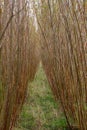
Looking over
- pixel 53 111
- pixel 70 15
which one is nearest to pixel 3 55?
pixel 70 15

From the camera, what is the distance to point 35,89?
689cm

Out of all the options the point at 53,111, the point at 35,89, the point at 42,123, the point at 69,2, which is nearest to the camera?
the point at 69,2

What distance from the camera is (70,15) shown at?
9.03ft

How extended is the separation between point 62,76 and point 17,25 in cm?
103

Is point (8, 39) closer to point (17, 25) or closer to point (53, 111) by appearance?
point (17, 25)

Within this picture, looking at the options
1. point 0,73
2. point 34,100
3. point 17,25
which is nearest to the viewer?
point 0,73

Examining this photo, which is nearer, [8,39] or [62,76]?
[8,39]

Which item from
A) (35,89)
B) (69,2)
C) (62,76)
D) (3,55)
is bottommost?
(35,89)

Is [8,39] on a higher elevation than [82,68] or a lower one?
higher

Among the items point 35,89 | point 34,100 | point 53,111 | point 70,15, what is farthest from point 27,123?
point 35,89

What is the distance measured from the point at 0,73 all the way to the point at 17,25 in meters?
0.70

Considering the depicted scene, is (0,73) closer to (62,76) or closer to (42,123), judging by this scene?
(62,76)

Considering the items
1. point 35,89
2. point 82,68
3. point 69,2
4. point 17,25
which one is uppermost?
point 69,2

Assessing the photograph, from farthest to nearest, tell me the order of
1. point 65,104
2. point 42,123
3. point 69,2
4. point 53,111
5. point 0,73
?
point 53,111 < point 42,123 < point 65,104 < point 69,2 < point 0,73
